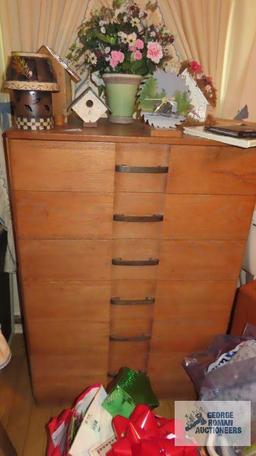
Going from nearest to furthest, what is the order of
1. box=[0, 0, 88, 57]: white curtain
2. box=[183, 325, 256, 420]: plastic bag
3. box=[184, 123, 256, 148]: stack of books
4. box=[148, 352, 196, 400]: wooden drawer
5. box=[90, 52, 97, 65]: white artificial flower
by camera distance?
1. box=[184, 123, 256, 148]: stack of books
2. box=[183, 325, 256, 420]: plastic bag
3. box=[90, 52, 97, 65]: white artificial flower
4. box=[0, 0, 88, 57]: white curtain
5. box=[148, 352, 196, 400]: wooden drawer

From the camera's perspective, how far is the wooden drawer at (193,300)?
1.28 m

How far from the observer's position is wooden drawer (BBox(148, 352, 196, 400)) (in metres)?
1.43

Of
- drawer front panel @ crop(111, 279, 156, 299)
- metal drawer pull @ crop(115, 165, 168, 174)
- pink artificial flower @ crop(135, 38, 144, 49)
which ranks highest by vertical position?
pink artificial flower @ crop(135, 38, 144, 49)

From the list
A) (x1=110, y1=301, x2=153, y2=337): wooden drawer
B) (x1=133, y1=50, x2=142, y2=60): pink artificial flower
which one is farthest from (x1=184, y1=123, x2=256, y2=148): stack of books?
(x1=110, y1=301, x2=153, y2=337): wooden drawer

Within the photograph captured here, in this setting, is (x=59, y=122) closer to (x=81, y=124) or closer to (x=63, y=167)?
(x=81, y=124)

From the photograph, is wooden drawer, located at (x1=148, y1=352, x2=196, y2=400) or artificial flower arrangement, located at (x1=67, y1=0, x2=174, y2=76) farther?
wooden drawer, located at (x1=148, y1=352, x2=196, y2=400)

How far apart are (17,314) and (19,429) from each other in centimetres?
63

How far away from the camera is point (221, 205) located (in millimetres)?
1151

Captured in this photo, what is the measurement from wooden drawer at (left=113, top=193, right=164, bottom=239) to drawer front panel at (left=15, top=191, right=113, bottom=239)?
31 mm

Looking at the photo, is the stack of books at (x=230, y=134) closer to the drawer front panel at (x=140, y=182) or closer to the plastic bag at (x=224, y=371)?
the drawer front panel at (x=140, y=182)

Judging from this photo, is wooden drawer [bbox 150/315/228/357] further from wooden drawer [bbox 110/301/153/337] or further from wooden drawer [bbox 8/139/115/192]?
wooden drawer [bbox 8/139/115/192]

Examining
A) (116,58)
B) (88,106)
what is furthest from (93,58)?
(88,106)

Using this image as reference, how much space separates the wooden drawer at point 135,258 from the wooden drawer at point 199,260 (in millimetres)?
31

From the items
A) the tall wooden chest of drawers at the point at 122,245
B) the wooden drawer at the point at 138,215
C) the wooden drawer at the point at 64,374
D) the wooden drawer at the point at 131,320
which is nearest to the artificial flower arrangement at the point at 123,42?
the tall wooden chest of drawers at the point at 122,245
